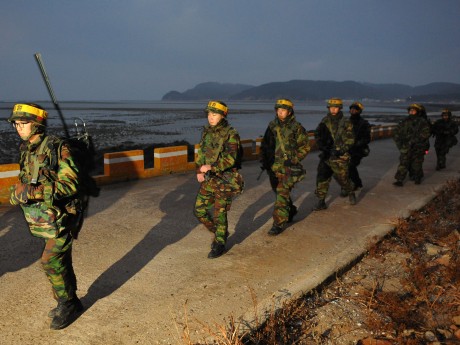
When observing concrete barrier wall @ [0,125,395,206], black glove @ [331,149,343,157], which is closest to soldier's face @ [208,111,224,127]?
black glove @ [331,149,343,157]

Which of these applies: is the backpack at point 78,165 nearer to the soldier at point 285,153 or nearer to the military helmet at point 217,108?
the military helmet at point 217,108

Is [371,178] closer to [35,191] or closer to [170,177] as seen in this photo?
[170,177]

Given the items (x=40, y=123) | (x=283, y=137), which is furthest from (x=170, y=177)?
(x=40, y=123)

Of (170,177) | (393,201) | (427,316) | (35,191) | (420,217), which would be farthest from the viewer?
(170,177)

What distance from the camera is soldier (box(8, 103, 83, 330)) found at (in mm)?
2695

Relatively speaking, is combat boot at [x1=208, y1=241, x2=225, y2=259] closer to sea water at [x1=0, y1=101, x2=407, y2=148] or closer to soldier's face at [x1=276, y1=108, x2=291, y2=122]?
soldier's face at [x1=276, y1=108, x2=291, y2=122]

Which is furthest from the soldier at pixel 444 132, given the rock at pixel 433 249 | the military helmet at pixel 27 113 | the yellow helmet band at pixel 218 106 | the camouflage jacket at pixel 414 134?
the military helmet at pixel 27 113

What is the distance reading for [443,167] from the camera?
34.4 feet

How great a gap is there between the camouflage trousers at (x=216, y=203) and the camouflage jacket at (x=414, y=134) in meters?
5.65

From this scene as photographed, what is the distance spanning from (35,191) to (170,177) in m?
6.45

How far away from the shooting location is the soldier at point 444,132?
32.6 feet

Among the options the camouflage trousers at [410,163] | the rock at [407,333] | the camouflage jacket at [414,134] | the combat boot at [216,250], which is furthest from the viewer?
the camouflage trousers at [410,163]

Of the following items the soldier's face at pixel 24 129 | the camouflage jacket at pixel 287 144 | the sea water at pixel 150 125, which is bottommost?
the sea water at pixel 150 125

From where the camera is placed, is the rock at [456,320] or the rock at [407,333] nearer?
the rock at [407,333]
